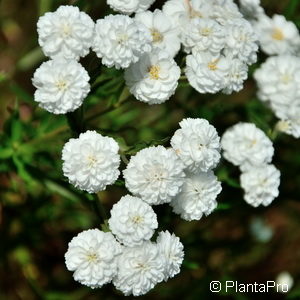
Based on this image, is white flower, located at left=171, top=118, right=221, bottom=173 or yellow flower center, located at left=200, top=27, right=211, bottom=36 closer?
white flower, located at left=171, top=118, right=221, bottom=173

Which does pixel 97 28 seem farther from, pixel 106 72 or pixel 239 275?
pixel 239 275

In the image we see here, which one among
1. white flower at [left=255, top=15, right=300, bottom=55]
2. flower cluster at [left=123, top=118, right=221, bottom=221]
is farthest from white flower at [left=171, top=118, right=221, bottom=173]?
white flower at [left=255, top=15, right=300, bottom=55]

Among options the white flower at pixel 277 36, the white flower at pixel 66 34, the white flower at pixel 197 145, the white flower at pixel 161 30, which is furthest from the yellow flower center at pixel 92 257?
the white flower at pixel 277 36

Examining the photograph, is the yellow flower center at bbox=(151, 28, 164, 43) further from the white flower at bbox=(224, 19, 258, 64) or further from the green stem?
the green stem

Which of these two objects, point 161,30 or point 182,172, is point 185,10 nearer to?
point 161,30

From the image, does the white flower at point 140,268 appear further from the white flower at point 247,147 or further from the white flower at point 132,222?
the white flower at point 247,147

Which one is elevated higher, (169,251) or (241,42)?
(241,42)

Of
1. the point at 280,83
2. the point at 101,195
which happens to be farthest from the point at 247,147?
the point at 101,195
